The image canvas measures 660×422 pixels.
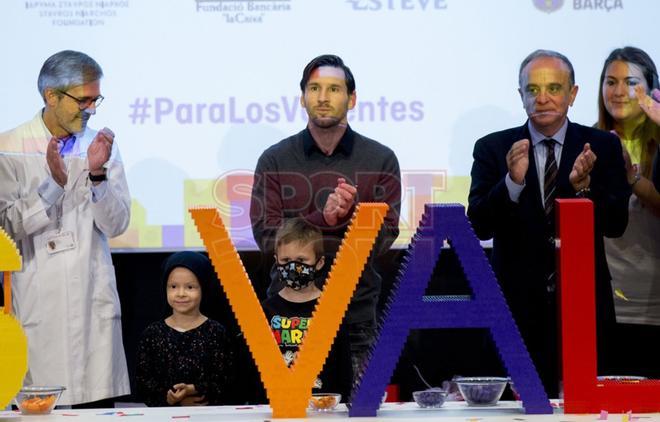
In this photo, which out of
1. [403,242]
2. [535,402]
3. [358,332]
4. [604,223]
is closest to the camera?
[535,402]

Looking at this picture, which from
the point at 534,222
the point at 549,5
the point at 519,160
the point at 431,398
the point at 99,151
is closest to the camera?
the point at 431,398

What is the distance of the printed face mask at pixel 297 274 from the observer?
3.48 metres

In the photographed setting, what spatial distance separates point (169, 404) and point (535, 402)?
167cm

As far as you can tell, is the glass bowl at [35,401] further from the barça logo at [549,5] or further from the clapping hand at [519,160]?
the barça logo at [549,5]

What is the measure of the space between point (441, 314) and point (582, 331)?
0.31m

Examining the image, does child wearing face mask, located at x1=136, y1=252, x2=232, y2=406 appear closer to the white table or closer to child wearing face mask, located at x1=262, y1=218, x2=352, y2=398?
child wearing face mask, located at x1=262, y1=218, x2=352, y2=398

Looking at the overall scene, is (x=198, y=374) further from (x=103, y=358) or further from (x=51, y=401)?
(x=51, y=401)

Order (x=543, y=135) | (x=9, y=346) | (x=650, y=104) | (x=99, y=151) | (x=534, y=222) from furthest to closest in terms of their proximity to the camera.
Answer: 1. (x=650, y=104)
2. (x=99, y=151)
3. (x=543, y=135)
4. (x=534, y=222)
5. (x=9, y=346)

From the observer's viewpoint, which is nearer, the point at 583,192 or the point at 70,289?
the point at 583,192

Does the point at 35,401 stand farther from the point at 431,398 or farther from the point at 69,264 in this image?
the point at 69,264

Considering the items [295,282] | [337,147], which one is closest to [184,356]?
[295,282]

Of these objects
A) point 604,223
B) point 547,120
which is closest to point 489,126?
point 547,120

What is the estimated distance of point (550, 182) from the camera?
350cm

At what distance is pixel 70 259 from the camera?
3809 mm
